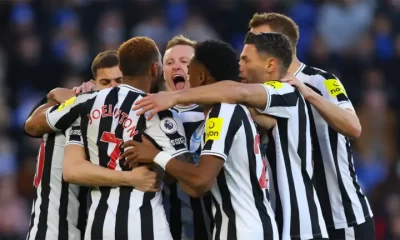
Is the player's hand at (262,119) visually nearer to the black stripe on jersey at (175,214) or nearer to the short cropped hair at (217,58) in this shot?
the short cropped hair at (217,58)

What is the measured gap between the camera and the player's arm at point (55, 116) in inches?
212

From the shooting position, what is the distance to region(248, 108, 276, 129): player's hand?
5.15 meters

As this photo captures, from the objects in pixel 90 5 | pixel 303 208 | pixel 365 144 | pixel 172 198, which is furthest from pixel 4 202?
pixel 303 208

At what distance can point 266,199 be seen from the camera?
5.04 meters

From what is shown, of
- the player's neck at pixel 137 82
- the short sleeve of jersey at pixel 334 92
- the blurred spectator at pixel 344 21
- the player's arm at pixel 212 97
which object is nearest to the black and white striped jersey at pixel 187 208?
the player's neck at pixel 137 82

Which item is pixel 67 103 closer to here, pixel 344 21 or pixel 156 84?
pixel 156 84

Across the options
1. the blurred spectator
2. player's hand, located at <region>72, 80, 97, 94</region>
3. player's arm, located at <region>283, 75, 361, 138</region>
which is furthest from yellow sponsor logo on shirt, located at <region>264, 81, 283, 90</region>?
the blurred spectator

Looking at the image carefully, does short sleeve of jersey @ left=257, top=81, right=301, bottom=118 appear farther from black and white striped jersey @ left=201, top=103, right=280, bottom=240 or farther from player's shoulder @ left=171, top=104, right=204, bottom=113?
player's shoulder @ left=171, top=104, right=204, bottom=113

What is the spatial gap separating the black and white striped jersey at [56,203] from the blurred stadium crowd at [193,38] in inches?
194

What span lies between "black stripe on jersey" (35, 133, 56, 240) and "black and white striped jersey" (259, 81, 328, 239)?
1.34 meters

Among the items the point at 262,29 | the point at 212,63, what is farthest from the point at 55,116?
the point at 262,29

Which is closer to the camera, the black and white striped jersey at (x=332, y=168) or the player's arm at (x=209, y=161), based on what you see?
the player's arm at (x=209, y=161)

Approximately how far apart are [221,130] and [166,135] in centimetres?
42

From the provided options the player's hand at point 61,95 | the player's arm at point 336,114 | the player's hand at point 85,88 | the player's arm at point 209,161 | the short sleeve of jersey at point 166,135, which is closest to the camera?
the player's arm at point 209,161
